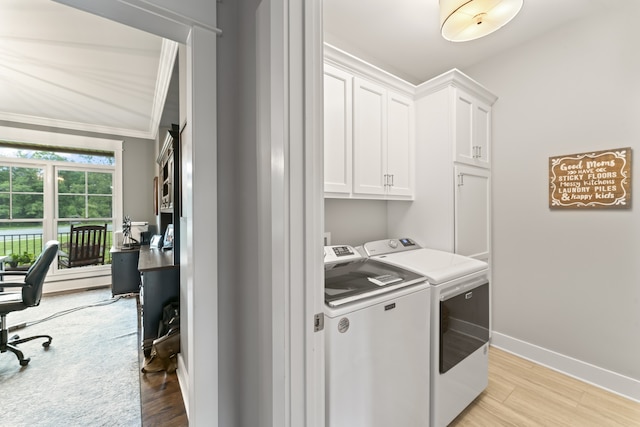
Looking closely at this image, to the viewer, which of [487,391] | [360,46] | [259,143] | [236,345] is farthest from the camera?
[360,46]

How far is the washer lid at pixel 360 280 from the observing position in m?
1.14

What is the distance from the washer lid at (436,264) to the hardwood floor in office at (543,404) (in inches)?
36.2

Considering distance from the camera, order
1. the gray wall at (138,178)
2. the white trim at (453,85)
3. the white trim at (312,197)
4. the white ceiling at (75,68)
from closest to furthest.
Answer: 1. the white trim at (312,197)
2. the white ceiling at (75,68)
3. the white trim at (453,85)
4. the gray wall at (138,178)

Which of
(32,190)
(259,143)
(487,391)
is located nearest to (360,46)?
(259,143)

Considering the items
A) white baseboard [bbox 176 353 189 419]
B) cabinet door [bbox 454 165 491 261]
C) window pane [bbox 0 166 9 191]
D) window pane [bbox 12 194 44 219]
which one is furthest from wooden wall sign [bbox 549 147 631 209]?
window pane [bbox 0 166 9 191]

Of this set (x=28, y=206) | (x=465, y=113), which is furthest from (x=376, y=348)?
(x=28, y=206)

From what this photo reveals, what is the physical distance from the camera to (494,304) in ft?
8.19

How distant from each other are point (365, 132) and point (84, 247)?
4.64 meters

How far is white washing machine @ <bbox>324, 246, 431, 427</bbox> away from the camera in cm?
104

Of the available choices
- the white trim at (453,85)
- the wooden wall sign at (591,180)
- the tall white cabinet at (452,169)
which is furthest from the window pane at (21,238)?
the wooden wall sign at (591,180)

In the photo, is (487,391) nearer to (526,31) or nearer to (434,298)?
(434,298)

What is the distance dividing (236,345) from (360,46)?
8.25 ft

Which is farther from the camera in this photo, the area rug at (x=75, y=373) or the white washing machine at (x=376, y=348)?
the area rug at (x=75, y=373)

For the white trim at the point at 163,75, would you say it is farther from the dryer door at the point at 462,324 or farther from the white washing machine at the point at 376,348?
the dryer door at the point at 462,324
